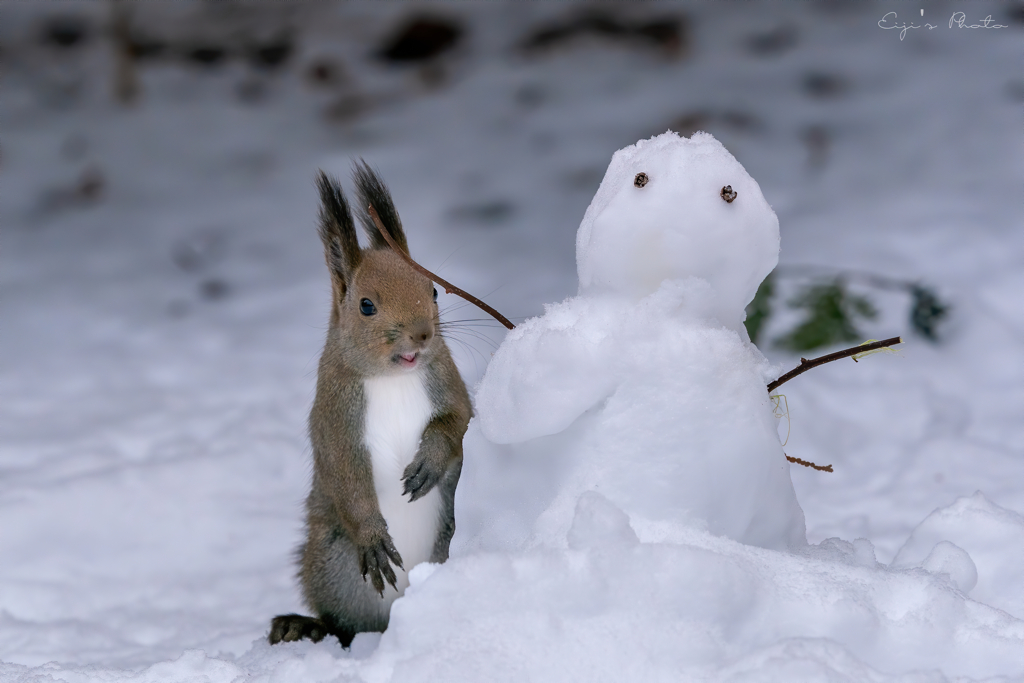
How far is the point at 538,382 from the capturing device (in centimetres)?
111

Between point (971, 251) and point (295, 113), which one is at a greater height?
point (295, 113)

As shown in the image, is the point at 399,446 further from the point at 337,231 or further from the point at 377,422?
the point at 337,231

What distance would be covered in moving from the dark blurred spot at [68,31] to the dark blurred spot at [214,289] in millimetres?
1275

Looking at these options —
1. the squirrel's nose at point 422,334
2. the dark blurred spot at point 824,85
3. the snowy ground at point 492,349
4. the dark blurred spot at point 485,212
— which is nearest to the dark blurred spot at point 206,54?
the snowy ground at point 492,349

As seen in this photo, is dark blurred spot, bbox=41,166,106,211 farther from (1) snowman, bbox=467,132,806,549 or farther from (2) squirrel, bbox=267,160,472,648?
(1) snowman, bbox=467,132,806,549

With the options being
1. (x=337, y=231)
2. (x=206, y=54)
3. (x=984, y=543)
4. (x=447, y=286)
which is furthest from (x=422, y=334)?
(x=206, y=54)

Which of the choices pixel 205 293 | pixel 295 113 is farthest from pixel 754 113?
pixel 205 293

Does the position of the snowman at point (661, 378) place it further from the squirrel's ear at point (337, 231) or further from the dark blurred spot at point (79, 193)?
the dark blurred spot at point (79, 193)

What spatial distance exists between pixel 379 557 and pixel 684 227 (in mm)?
670

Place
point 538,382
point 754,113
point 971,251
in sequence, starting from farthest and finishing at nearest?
point 754,113
point 971,251
point 538,382

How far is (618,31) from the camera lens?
3.73 metres

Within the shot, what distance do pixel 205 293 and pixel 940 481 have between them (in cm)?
240

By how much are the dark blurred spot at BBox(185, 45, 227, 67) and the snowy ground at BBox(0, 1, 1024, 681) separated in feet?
0.21

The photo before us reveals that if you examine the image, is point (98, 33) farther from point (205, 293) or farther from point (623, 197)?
point (623, 197)
